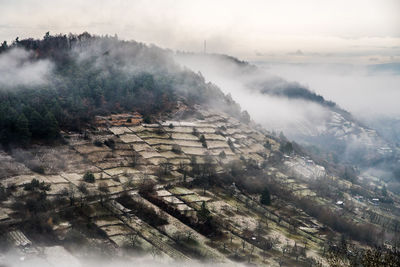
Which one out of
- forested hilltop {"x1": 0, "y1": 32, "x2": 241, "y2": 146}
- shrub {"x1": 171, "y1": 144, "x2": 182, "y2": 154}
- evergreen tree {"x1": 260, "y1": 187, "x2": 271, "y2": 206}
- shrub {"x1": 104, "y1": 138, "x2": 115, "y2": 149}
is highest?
forested hilltop {"x1": 0, "y1": 32, "x2": 241, "y2": 146}

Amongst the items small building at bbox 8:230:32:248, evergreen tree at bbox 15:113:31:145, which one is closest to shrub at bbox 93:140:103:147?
evergreen tree at bbox 15:113:31:145

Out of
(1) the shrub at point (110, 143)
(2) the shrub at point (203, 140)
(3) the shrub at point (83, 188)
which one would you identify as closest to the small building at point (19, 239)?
(3) the shrub at point (83, 188)

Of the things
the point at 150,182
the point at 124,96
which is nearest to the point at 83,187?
the point at 150,182

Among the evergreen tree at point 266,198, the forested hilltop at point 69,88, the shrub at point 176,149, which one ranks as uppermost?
the forested hilltop at point 69,88

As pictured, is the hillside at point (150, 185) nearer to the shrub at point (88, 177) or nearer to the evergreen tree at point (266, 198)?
the shrub at point (88, 177)

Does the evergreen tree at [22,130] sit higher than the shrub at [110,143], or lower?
higher

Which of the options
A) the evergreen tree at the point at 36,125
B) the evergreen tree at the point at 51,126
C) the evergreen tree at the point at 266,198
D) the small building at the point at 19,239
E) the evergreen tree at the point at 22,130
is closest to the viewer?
the small building at the point at 19,239

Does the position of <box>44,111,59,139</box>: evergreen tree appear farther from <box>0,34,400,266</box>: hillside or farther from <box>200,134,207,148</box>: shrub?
<box>200,134,207,148</box>: shrub

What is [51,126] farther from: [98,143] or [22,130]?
[98,143]
